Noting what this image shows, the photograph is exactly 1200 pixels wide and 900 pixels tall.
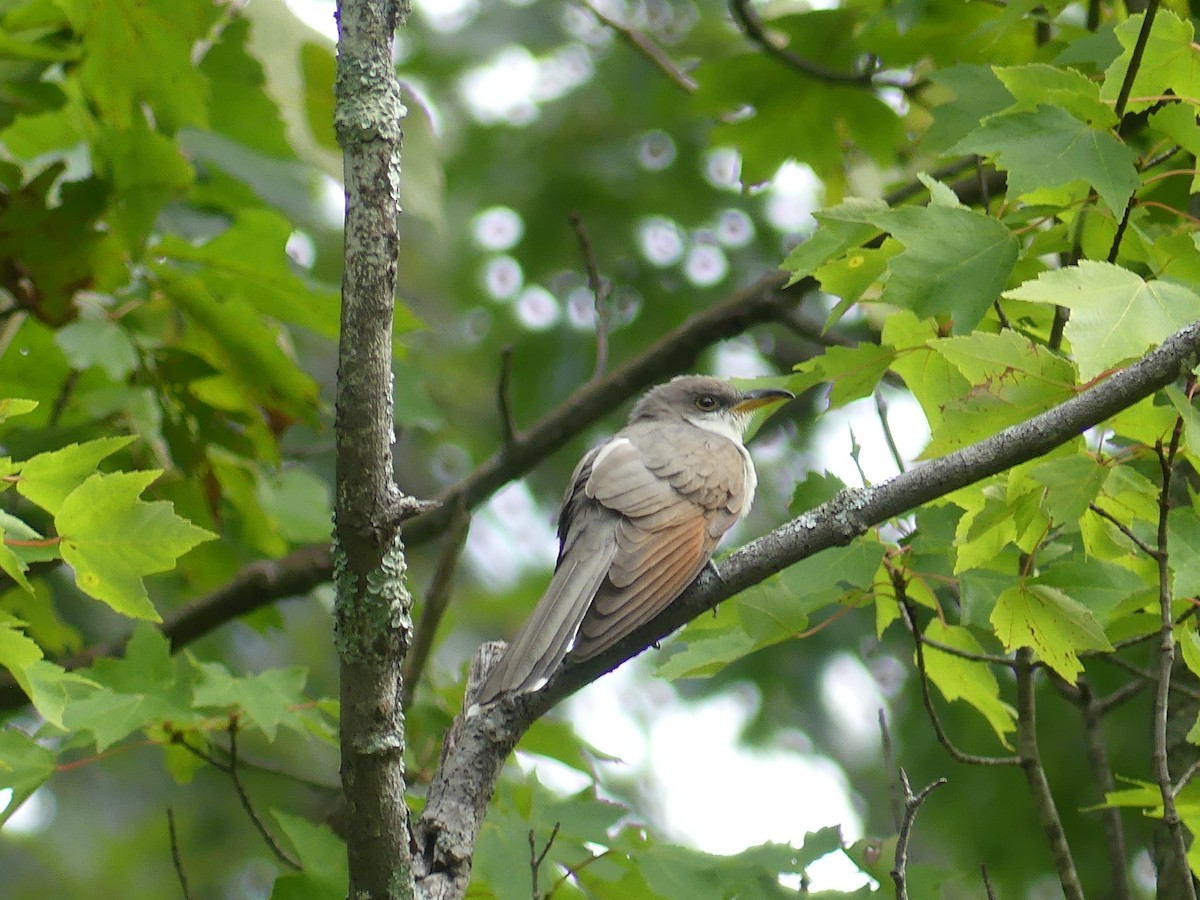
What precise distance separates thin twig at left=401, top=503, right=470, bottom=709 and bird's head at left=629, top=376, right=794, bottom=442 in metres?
1.85

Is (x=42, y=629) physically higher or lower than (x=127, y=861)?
higher

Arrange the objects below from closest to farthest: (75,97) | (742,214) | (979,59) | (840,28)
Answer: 1. (75,97)
2. (979,59)
3. (840,28)
4. (742,214)

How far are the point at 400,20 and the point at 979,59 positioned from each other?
9.82 feet

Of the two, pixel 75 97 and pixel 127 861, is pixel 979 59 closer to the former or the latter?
pixel 75 97

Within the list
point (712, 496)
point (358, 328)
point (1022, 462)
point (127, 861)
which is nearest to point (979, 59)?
point (712, 496)

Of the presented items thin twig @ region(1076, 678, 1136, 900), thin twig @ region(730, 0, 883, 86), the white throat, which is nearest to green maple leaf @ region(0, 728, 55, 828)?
thin twig @ region(1076, 678, 1136, 900)

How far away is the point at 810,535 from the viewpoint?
2.84 meters

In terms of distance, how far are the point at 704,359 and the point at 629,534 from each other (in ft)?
15.7

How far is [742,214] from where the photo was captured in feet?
29.4

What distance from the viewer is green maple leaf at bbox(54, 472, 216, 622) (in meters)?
2.61

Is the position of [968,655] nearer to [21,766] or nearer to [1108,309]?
[1108,309]

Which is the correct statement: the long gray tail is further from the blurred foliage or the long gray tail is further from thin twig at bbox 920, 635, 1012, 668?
thin twig at bbox 920, 635, 1012, 668

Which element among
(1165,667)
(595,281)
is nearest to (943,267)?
(1165,667)

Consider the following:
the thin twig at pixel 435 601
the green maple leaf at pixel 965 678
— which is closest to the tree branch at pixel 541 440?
the thin twig at pixel 435 601
